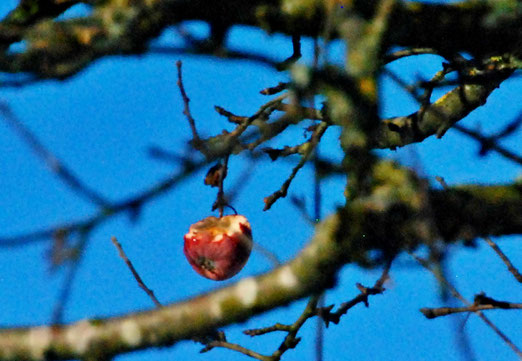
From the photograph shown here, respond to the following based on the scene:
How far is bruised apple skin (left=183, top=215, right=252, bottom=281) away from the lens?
325cm

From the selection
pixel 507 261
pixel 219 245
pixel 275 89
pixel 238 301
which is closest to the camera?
pixel 238 301

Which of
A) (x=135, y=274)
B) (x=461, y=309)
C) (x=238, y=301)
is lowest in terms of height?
(x=238, y=301)

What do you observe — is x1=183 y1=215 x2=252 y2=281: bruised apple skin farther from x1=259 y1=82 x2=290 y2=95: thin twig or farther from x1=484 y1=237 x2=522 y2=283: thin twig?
x1=484 y1=237 x2=522 y2=283: thin twig

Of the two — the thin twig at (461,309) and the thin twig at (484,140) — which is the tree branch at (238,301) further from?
the thin twig at (461,309)

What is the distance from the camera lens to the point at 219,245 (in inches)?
128

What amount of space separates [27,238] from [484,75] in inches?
82.8

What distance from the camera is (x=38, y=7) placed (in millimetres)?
2777

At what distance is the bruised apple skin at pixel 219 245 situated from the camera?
10.6 feet

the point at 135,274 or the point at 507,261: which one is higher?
the point at 135,274

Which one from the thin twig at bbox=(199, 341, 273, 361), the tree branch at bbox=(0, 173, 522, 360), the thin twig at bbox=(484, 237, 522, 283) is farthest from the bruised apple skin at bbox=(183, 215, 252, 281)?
the tree branch at bbox=(0, 173, 522, 360)

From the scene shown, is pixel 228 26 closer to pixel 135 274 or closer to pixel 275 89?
A: pixel 135 274

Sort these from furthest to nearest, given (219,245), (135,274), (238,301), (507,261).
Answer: (219,245) < (507,261) < (135,274) < (238,301)

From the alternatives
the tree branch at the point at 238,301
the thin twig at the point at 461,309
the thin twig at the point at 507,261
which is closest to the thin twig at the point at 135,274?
the tree branch at the point at 238,301

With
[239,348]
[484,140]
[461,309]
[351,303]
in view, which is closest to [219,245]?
[239,348]
